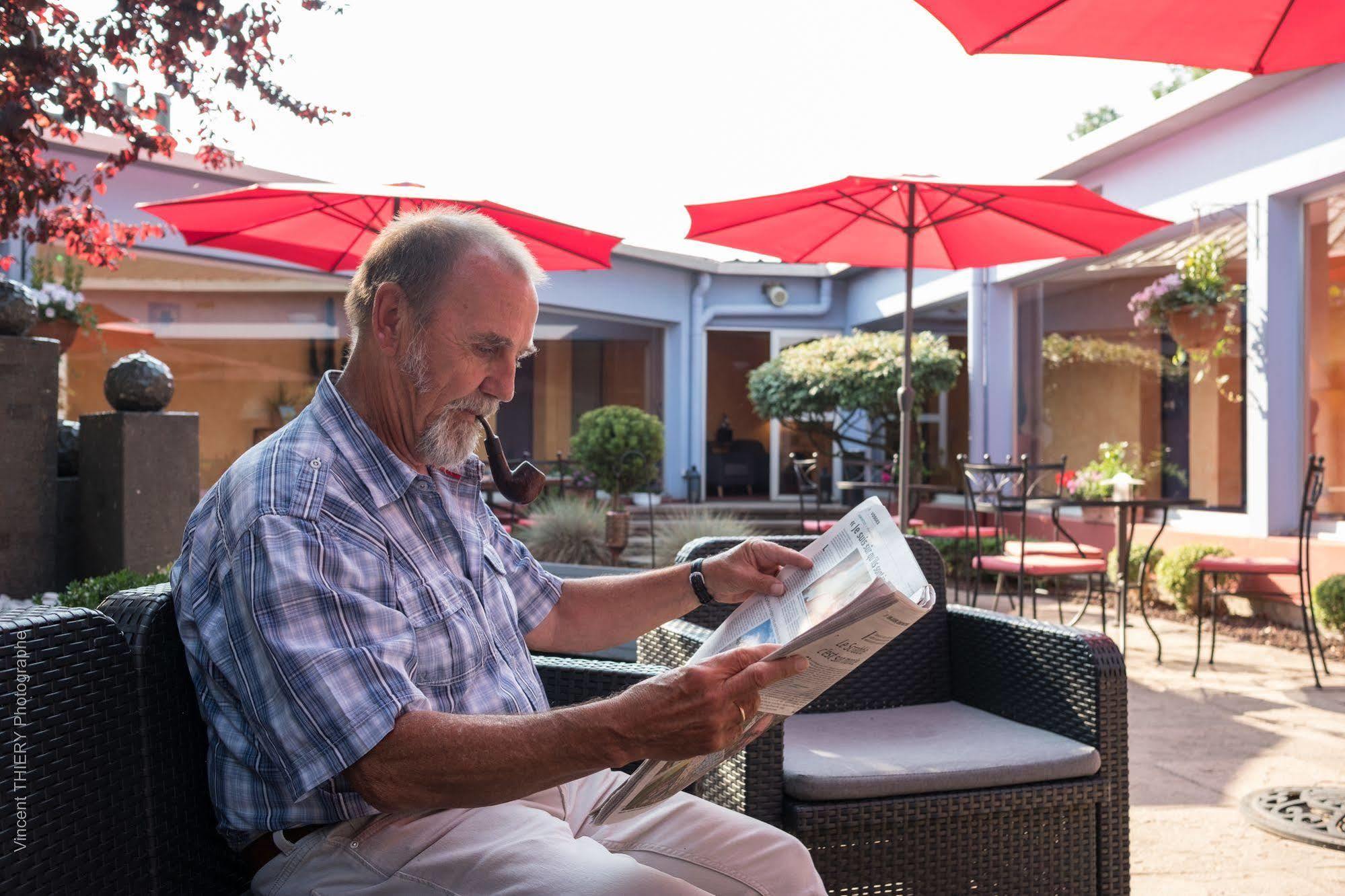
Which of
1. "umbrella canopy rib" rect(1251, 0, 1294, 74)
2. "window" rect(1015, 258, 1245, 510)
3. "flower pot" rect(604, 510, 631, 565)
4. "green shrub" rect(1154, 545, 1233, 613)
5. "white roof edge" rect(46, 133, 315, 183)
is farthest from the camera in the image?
"white roof edge" rect(46, 133, 315, 183)

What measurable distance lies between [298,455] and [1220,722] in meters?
4.29

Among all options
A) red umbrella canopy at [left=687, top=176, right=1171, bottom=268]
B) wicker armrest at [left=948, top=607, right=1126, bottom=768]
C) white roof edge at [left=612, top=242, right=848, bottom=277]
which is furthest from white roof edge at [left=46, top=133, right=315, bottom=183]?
wicker armrest at [left=948, top=607, right=1126, bottom=768]

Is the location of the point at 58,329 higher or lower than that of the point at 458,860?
higher

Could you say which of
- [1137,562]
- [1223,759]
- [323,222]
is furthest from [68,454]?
[1137,562]

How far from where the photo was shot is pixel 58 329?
5.20m

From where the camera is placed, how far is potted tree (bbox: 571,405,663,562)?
Result: 376 inches

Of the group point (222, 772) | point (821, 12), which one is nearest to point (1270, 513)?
point (821, 12)

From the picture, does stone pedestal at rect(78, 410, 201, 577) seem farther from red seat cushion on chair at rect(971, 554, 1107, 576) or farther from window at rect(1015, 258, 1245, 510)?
window at rect(1015, 258, 1245, 510)

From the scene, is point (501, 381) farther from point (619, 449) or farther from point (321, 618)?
point (619, 449)

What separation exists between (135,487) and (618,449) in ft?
18.4

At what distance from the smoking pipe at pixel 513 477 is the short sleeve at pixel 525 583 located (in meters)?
0.08

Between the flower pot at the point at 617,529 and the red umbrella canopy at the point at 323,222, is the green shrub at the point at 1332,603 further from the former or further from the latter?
the red umbrella canopy at the point at 323,222

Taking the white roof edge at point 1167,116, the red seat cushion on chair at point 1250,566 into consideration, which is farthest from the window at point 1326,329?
the red seat cushion on chair at point 1250,566

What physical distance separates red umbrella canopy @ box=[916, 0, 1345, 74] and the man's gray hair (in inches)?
78.7
